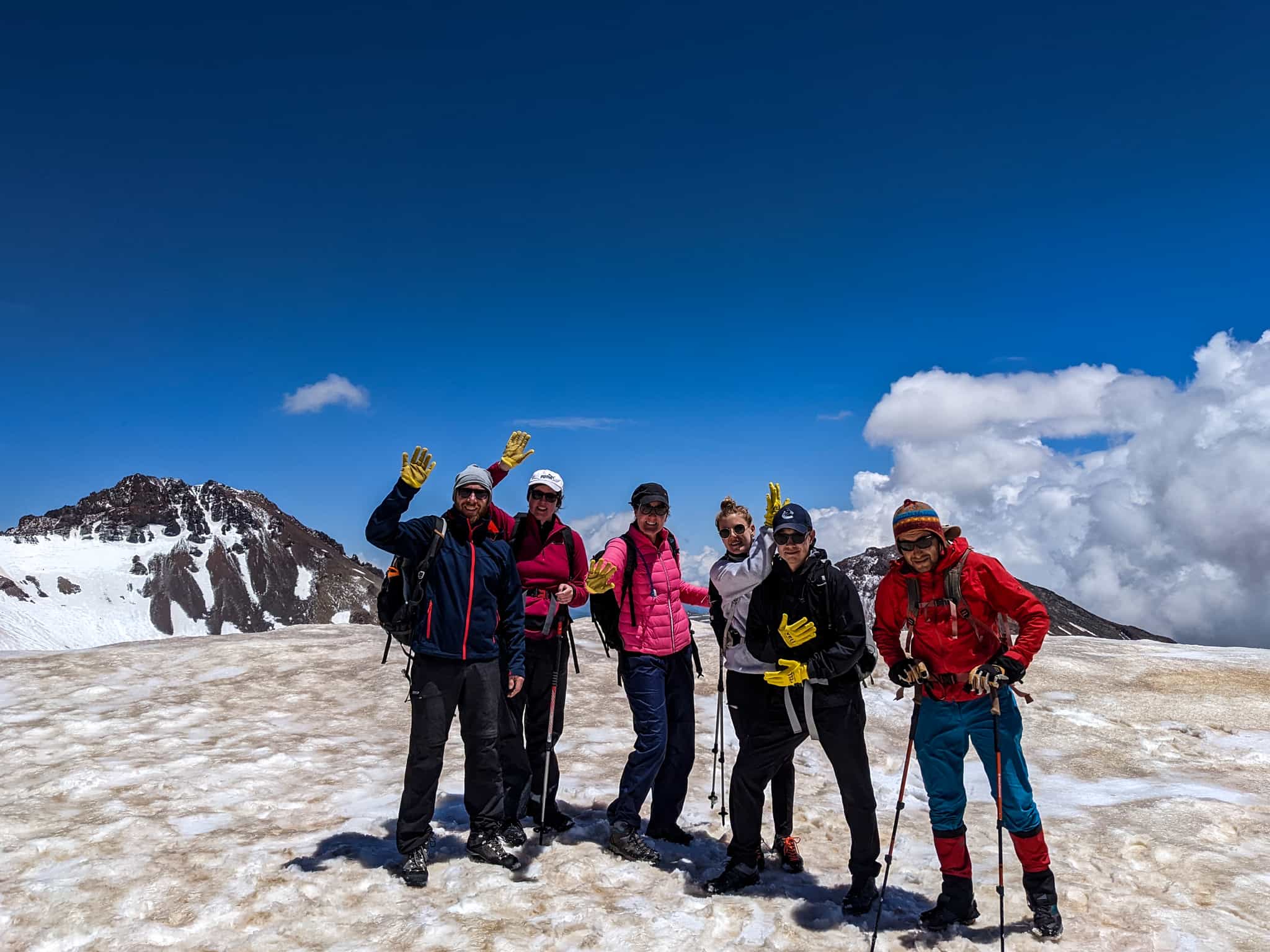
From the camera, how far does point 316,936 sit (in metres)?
6.02

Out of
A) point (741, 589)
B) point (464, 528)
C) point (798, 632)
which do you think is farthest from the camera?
point (464, 528)

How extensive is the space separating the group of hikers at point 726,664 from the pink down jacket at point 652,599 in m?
0.02

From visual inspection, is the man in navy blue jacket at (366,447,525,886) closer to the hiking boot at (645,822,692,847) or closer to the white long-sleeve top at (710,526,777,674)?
the hiking boot at (645,822,692,847)

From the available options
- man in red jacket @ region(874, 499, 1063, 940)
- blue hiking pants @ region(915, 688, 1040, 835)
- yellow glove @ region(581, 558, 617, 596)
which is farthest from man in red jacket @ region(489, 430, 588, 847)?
blue hiking pants @ region(915, 688, 1040, 835)

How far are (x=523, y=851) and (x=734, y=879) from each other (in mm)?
2150

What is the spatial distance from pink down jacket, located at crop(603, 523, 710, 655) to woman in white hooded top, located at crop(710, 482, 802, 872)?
1.33 ft

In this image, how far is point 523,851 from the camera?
7602 millimetres

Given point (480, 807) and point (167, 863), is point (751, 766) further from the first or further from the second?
point (167, 863)

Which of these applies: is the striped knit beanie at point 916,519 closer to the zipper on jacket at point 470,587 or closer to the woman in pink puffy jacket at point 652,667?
the woman in pink puffy jacket at point 652,667

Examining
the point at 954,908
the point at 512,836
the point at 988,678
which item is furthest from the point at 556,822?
the point at 988,678

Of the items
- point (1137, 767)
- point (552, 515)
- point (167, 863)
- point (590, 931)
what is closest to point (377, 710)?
point (167, 863)

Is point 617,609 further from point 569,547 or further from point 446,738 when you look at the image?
point 446,738

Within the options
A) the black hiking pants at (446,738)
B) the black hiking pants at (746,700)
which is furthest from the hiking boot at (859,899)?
the black hiking pants at (446,738)

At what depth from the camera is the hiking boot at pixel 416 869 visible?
6773 millimetres
